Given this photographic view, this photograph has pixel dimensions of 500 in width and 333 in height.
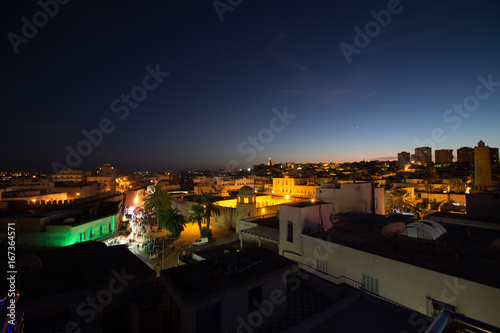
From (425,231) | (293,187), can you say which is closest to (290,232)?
(425,231)

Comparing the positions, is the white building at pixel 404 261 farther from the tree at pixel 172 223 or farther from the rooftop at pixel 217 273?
the tree at pixel 172 223

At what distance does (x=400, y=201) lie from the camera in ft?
95.1

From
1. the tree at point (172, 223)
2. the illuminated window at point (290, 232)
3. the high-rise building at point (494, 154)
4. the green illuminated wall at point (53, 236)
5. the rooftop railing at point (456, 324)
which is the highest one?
the high-rise building at point (494, 154)

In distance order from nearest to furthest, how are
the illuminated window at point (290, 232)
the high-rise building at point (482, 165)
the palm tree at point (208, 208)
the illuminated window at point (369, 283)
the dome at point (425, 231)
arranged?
the illuminated window at point (369, 283) → the dome at point (425, 231) → the illuminated window at point (290, 232) → the palm tree at point (208, 208) → the high-rise building at point (482, 165)

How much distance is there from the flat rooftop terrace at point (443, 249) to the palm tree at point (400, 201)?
17090 millimetres

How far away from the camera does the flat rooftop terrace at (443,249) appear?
721 cm

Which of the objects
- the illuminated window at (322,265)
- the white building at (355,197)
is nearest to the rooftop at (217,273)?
the illuminated window at (322,265)

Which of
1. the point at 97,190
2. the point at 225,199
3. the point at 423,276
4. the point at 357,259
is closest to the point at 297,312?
the point at 357,259

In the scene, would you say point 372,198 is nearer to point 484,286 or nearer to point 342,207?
point 342,207

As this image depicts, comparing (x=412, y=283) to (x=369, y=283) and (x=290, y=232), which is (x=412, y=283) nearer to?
(x=369, y=283)

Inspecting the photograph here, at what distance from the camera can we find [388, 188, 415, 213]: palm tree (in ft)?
93.8

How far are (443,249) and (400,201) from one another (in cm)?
2268

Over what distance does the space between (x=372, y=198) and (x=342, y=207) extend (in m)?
3.01

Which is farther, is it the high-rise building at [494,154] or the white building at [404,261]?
the high-rise building at [494,154]
